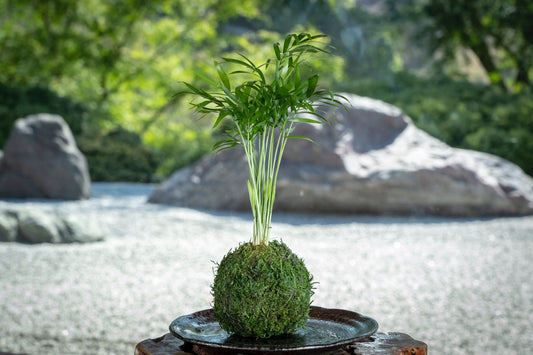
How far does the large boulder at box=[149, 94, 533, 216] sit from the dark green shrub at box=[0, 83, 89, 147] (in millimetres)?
3911

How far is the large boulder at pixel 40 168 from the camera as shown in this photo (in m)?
7.05

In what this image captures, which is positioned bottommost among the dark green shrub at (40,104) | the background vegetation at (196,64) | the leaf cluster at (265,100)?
the leaf cluster at (265,100)

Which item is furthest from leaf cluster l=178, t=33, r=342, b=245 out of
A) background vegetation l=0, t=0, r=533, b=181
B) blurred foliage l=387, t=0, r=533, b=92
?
blurred foliage l=387, t=0, r=533, b=92

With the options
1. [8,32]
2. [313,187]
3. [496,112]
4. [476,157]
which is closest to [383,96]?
[496,112]

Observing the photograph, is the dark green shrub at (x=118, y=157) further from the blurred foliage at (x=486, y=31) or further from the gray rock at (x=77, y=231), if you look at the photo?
the blurred foliage at (x=486, y=31)

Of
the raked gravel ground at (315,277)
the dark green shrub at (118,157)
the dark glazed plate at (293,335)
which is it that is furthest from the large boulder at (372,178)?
the dark glazed plate at (293,335)

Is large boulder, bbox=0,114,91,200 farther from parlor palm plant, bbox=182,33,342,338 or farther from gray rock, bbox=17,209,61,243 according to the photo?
parlor palm plant, bbox=182,33,342,338

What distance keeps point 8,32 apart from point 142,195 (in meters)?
5.58

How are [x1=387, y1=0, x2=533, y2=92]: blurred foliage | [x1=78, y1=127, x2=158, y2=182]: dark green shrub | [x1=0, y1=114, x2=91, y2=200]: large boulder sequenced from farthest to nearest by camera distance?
[x1=387, y1=0, x2=533, y2=92]: blurred foliage
[x1=78, y1=127, x2=158, y2=182]: dark green shrub
[x1=0, y1=114, x2=91, y2=200]: large boulder

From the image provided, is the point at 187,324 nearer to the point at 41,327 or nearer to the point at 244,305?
the point at 244,305

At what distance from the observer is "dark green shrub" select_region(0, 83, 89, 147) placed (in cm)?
948

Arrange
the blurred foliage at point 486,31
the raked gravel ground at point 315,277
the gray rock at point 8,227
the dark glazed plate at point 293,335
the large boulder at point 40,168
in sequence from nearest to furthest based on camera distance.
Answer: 1. the dark glazed plate at point 293,335
2. the raked gravel ground at point 315,277
3. the gray rock at point 8,227
4. the large boulder at point 40,168
5. the blurred foliage at point 486,31

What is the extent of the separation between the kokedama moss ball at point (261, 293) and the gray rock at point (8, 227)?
367cm

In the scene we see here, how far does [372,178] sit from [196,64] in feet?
24.0
